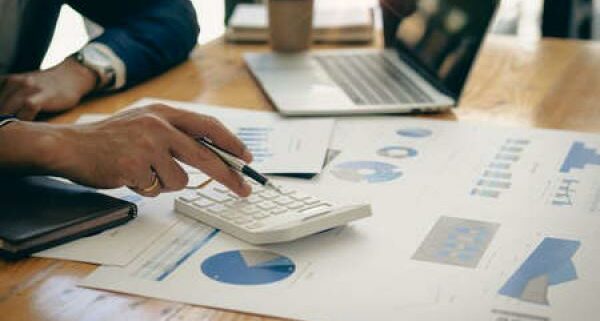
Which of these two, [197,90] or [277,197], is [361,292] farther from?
[197,90]

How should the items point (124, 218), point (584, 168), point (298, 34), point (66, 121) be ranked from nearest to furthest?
point (124, 218)
point (584, 168)
point (66, 121)
point (298, 34)

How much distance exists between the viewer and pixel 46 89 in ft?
4.32

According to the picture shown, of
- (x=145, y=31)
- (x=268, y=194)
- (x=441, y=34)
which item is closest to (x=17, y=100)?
(x=145, y=31)

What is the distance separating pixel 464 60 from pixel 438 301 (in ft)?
2.15

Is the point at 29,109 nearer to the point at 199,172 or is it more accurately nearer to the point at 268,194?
the point at 199,172

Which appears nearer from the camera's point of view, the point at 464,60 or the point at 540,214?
the point at 540,214

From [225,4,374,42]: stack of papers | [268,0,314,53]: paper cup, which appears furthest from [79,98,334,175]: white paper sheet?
[225,4,374,42]: stack of papers

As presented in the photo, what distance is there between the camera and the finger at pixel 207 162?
939 millimetres

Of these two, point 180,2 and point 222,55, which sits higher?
point 180,2

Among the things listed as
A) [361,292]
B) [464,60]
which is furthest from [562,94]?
[361,292]

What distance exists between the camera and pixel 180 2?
5.47ft

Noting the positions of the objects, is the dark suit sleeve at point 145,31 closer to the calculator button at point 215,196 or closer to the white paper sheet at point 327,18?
the white paper sheet at point 327,18

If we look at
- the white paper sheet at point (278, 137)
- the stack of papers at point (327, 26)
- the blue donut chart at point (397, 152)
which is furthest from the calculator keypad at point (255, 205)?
the stack of papers at point (327, 26)

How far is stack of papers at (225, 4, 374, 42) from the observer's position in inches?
68.6
